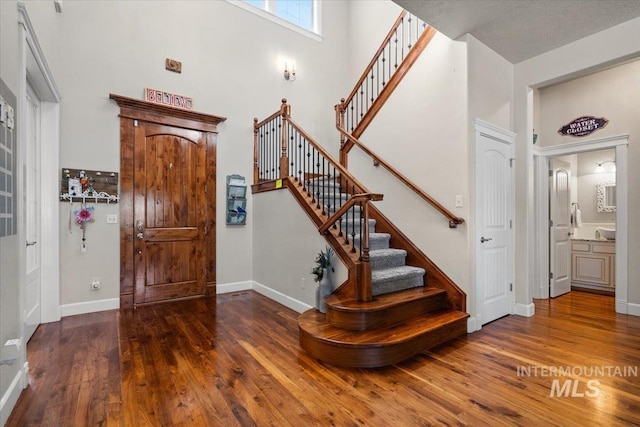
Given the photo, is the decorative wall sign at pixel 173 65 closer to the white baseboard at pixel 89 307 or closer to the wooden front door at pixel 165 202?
the wooden front door at pixel 165 202

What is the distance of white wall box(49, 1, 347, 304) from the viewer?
393cm

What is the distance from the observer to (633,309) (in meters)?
3.94

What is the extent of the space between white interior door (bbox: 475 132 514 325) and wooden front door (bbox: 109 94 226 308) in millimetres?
3551

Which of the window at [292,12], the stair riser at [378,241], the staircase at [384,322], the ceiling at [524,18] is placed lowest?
the staircase at [384,322]

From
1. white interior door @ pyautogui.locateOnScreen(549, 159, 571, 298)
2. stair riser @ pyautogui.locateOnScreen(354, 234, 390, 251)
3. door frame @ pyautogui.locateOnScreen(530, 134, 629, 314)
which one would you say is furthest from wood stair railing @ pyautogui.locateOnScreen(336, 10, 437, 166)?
white interior door @ pyautogui.locateOnScreen(549, 159, 571, 298)

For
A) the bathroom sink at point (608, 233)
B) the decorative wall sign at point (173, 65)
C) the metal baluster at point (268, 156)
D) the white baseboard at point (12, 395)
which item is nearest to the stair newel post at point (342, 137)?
the metal baluster at point (268, 156)

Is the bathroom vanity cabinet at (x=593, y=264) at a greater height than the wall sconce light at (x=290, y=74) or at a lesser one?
lesser

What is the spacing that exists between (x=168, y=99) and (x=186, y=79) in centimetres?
43

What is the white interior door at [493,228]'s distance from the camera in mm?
3447

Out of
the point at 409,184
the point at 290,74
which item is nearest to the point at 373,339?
the point at 409,184

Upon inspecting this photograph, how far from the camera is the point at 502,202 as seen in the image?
3.78m

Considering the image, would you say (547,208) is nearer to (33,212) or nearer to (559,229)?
(559,229)

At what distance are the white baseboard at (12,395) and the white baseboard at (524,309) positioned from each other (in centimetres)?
462

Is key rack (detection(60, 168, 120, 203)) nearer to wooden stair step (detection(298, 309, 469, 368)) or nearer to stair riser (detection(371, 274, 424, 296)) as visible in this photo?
wooden stair step (detection(298, 309, 469, 368))
